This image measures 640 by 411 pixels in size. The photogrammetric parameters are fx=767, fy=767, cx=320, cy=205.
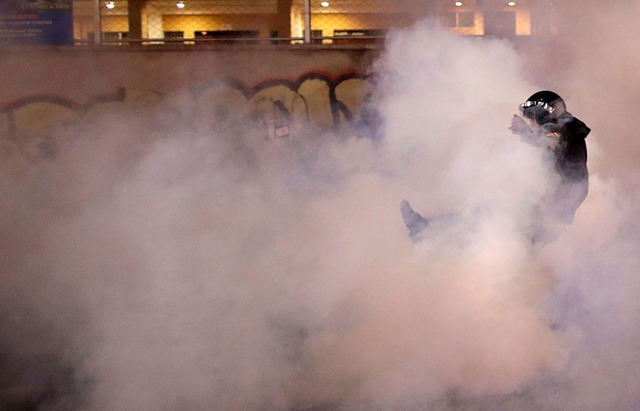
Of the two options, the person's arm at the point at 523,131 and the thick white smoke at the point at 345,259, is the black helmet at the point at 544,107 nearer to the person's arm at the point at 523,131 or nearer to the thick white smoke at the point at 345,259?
the person's arm at the point at 523,131

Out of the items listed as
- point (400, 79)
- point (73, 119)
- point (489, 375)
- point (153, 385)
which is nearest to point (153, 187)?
point (73, 119)

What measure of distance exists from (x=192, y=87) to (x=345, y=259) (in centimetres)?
251

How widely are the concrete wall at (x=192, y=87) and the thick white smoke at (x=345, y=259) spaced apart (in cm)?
16

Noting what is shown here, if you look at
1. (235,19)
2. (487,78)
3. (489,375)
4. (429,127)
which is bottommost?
(489,375)

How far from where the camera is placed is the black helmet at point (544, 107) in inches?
185

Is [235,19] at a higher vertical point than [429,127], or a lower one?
higher

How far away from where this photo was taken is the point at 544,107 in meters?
4.74

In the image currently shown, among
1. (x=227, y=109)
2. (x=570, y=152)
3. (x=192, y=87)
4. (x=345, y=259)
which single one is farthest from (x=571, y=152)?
(x=192, y=87)

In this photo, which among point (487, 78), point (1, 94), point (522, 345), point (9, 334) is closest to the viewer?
point (522, 345)

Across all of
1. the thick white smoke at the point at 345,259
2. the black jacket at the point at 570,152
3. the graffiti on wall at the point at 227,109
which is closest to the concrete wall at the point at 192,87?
the graffiti on wall at the point at 227,109

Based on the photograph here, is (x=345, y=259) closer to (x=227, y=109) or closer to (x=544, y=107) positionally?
(x=544, y=107)

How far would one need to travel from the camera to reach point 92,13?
7102 mm

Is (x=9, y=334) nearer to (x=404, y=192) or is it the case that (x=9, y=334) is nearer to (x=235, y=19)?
(x=404, y=192)

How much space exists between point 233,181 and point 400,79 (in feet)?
5.42
